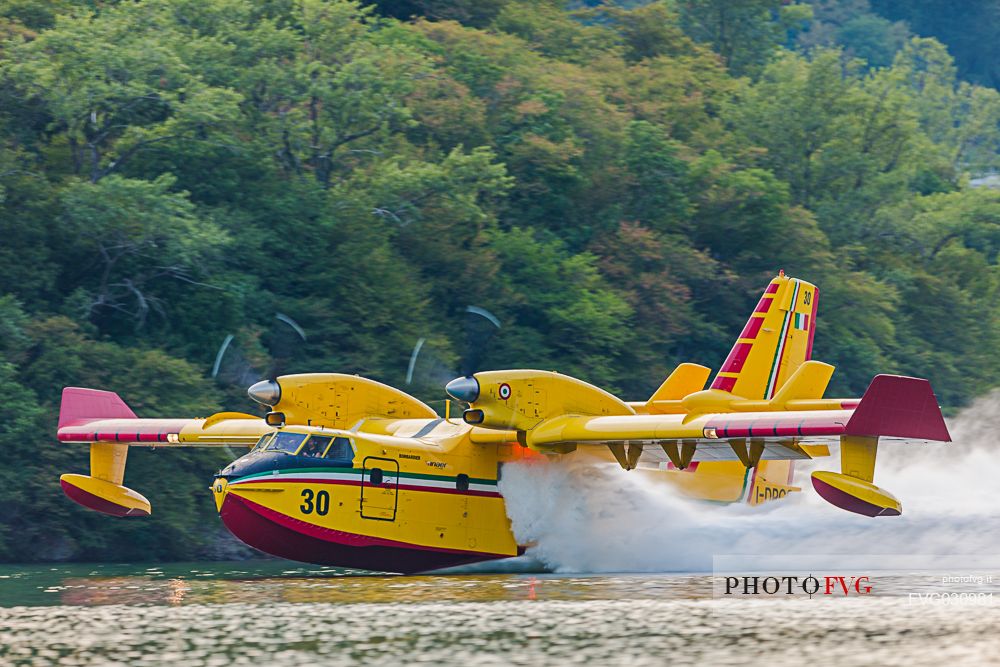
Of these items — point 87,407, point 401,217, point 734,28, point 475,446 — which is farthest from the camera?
point 734,28

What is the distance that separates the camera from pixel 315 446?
25547 mm

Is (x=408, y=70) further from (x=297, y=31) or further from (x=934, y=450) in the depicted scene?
(x=934, y=450)

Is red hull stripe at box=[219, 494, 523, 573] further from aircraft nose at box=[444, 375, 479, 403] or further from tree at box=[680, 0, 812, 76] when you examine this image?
tree at box=[680, 0, 812, 76]

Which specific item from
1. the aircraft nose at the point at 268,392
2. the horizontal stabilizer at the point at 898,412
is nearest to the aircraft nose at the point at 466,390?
the aircraft nose at the point at 268,392

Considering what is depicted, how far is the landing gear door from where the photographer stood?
1019 inches

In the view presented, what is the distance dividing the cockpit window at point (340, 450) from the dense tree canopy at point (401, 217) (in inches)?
420

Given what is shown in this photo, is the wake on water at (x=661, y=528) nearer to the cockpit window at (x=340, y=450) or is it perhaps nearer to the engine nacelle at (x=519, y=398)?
the engine nacelle at (x=519, y=398)

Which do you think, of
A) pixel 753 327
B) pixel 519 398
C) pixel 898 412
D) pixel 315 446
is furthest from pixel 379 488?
pixel 753 327

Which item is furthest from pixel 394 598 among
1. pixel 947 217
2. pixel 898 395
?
pixel 947 217

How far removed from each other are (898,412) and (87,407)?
17.3m

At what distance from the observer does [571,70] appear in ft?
207

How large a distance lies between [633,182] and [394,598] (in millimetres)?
36301

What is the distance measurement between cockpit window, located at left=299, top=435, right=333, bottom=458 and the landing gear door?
29.6 inches

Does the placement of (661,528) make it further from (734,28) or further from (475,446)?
(734,28)
